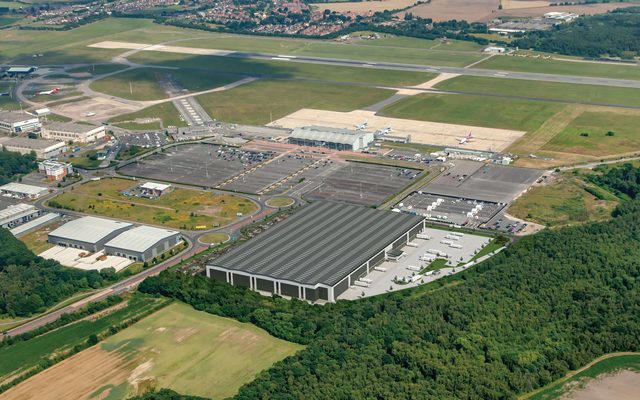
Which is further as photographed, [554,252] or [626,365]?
[554,252]

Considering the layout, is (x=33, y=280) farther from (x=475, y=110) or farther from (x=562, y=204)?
(x=475, y=110)

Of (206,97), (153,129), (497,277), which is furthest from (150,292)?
(206,97)

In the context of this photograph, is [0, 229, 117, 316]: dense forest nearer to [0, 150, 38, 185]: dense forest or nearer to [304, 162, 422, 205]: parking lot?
[0, 150, 38, 185]: dense forest

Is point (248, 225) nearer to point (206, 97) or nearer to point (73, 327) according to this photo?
point (73, 327)

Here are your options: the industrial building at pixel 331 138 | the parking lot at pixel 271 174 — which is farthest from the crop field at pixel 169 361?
the industrial building at pixel 331 138

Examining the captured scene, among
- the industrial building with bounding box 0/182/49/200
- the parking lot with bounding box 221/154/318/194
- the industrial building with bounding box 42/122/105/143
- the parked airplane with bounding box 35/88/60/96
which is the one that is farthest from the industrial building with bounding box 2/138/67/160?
the parked airplane with bounding box 35/88/60/96

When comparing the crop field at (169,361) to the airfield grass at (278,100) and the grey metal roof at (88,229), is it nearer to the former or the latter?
the grey metal roof at (88,229)
